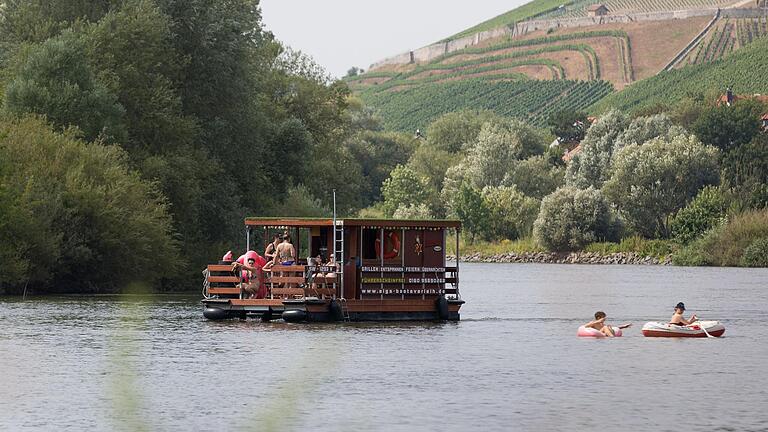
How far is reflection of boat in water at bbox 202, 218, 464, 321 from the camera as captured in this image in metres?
42.6

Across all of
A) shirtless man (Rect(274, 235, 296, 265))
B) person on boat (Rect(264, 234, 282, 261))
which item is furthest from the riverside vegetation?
shirtless man (Rect(274, 235, 296, 265))

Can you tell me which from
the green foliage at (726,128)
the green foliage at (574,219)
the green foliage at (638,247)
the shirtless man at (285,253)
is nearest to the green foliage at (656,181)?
the green foliage at (574,219)

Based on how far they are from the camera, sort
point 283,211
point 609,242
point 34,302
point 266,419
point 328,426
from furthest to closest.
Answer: point 609,242, point 283,211, point 34,302, point 328,426, point 266,419

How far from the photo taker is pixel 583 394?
1119 inches

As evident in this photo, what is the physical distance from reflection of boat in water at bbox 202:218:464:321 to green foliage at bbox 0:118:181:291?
14.2 m

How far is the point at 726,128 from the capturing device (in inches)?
5704

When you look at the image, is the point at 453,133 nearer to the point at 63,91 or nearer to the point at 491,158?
the point at 491,158

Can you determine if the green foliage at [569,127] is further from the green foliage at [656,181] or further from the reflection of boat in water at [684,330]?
the reflection of boat in water at [684,330]

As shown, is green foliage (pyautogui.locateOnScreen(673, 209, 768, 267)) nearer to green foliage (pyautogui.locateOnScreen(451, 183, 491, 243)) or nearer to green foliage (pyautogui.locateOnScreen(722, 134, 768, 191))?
green foliage (pyautogui.locateOnScreen(722, 134, 768, 191))

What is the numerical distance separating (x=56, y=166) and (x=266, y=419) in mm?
52648

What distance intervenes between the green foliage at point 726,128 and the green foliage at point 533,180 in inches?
568

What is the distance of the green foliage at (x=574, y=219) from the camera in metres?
120

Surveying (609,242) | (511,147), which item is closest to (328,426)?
(609,242)

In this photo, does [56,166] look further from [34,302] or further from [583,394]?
[583,394]
